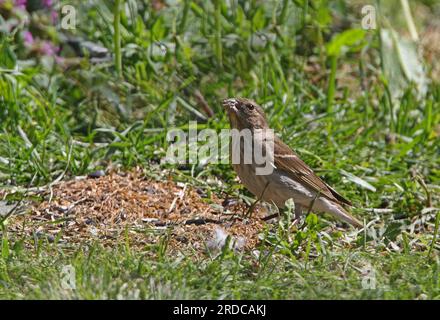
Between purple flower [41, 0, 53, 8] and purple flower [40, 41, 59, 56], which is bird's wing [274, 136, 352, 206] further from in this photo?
purple flower [41, 0, 53, 8]

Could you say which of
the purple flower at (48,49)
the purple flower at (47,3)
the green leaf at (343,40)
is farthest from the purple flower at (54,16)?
the green leaf at (343,40)

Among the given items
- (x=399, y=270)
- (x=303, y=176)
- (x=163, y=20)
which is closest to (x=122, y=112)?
(x=163, y=20)

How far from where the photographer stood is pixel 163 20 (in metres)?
7.56

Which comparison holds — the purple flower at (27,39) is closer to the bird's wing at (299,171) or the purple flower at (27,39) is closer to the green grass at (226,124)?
the green grass at (226,124)

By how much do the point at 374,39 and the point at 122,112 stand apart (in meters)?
2.48

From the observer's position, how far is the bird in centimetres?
608

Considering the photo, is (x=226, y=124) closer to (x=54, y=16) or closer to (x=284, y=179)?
(x=284, y=179)

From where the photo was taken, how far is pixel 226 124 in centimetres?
694

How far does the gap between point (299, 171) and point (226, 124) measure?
88 cm

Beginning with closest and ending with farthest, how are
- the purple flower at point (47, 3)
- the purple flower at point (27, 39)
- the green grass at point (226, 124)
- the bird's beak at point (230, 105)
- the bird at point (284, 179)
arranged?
the green grass at point (226, 124), the bird at point (284, 179), the bird's beak at point (230, 105), the purple flower at point (27, 39), the purple flower at point (47, 3)

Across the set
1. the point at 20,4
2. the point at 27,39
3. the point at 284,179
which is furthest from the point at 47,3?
the point at 284,179

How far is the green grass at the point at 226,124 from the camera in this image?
5.12 m

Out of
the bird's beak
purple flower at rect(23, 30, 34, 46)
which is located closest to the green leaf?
the bird's beak
